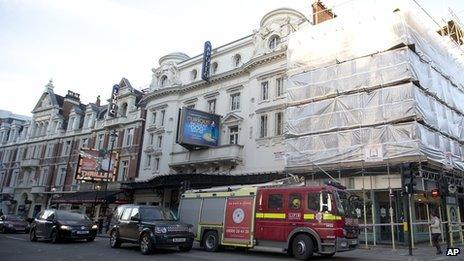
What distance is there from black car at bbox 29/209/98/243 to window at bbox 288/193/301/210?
32.2 feet

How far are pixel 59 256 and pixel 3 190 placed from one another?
48984 mm

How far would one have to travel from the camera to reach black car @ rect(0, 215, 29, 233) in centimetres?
2578

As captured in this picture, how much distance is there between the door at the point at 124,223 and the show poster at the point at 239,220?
407 cm

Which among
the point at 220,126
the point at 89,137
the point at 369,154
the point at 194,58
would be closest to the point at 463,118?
the point at 369,154

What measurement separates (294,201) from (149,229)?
18.2 ft

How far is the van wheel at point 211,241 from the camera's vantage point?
16200 millimetres

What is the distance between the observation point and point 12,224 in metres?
25.9

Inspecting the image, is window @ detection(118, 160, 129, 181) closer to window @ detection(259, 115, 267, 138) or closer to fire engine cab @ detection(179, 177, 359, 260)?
window @ detection(259, 115, 267, 138)

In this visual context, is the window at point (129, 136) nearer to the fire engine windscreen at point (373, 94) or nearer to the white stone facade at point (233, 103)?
the white stone facade at point (233, 103)

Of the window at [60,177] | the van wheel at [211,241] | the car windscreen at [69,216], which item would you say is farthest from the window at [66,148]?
the van wheel at [211,241]

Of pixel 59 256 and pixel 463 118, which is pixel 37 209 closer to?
pixel 59 256

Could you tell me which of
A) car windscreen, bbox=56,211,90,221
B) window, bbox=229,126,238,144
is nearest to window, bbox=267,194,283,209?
car windscreen, bbox=56,211,90,221

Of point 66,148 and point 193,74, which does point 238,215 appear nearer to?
point 193,74

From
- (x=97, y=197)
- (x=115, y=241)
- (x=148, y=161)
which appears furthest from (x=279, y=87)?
(x=97, y=197)
